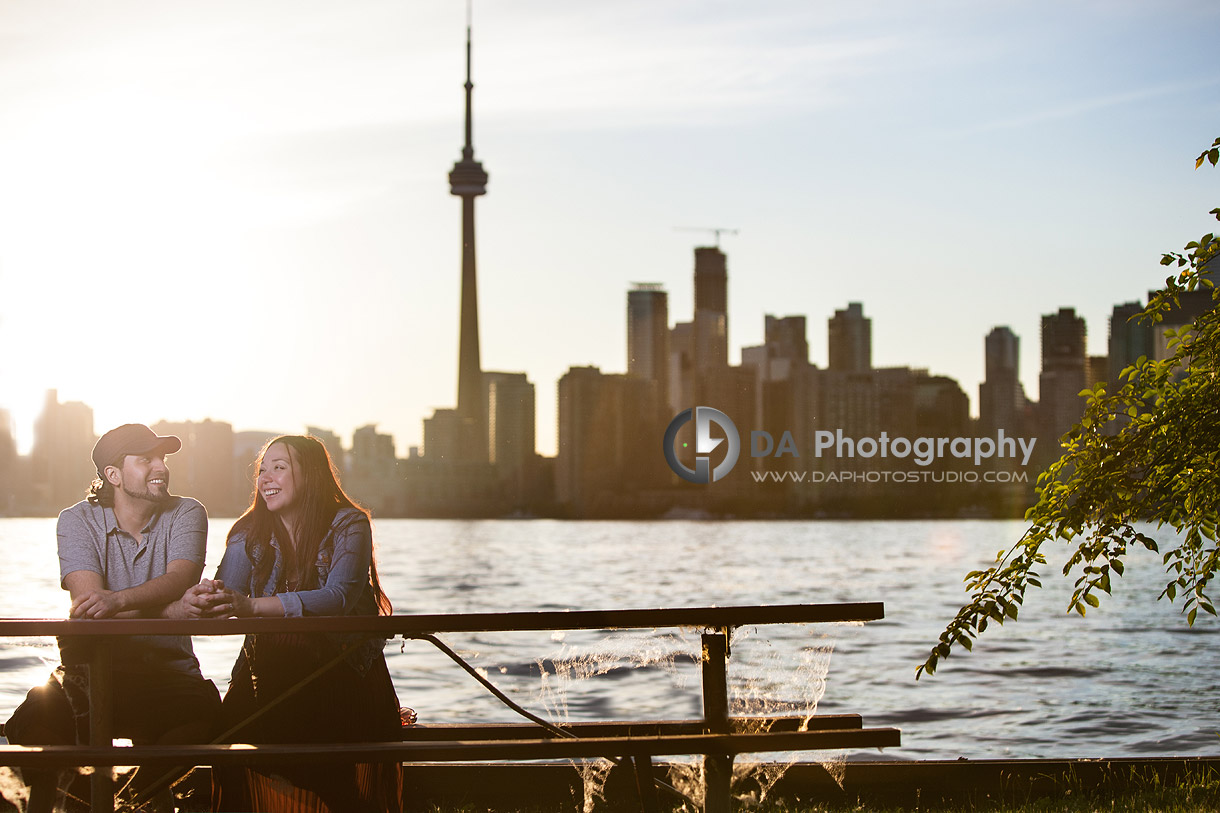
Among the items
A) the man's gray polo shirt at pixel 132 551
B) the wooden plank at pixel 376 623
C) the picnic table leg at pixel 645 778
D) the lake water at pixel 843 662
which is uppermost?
the man's gray polo shirt at pixel 132 551

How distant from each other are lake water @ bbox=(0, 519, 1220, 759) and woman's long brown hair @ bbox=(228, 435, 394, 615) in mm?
901

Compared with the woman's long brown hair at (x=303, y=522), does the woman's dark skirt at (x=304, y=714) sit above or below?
below

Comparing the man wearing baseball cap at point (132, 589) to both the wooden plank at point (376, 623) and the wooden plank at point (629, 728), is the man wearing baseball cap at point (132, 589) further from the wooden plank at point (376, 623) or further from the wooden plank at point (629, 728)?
the wooden plank at point (629, 728)

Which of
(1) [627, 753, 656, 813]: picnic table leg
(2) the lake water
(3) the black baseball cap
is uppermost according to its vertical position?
(3) the black baseball cap

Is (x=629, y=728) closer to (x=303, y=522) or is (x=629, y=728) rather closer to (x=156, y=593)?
(x=303, y=522)

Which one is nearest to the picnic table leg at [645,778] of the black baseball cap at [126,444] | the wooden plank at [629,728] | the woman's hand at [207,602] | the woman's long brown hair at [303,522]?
the wooden plank at [629,728]

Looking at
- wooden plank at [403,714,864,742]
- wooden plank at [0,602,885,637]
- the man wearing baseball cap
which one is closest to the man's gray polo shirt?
the man wearing baseball cap

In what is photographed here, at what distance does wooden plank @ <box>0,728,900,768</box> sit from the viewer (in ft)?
16.0

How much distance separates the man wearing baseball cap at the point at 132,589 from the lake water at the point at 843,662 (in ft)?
0.90

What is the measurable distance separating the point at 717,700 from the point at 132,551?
2.52 m

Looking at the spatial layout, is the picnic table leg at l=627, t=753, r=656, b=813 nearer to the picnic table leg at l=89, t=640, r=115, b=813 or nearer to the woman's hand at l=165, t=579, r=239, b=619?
the woman's hand at l=165, t=579, r=239, b=619

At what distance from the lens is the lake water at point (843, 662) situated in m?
9.66

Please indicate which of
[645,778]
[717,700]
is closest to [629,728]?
[645,778]

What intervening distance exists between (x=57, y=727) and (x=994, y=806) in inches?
180
